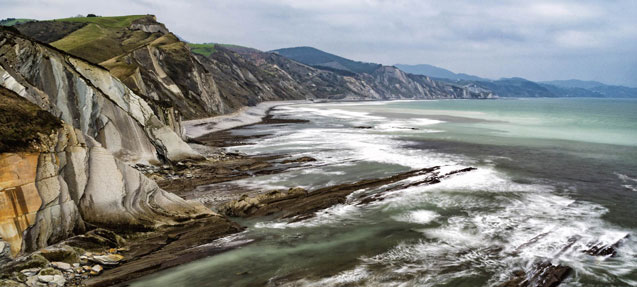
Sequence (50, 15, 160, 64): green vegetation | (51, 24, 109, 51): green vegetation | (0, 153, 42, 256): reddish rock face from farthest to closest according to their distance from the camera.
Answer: (51, 24, 109, 51): green vegetation < (50, 15, 160, 64): green vegetation < (0, 153, 42, 256): reddish rock face

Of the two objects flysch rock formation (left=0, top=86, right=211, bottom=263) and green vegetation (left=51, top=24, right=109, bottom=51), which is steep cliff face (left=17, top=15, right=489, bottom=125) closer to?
green vegetation (left=51, top=24, right=109, bottom=51)

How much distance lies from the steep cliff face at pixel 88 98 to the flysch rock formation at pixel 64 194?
914 centimetres

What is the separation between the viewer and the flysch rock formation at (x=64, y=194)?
30.1 feet

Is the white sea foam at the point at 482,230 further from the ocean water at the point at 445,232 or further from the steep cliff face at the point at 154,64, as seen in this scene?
the steep cliff face at the point at 154,64

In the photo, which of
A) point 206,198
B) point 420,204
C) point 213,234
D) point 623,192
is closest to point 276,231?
point 213,234

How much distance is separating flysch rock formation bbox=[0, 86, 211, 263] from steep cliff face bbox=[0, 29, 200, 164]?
9.14 m

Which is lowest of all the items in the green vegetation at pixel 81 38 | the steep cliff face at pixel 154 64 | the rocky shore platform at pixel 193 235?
the rocky shore platform at pixel 193 235

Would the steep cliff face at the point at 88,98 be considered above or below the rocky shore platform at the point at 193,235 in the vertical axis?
above

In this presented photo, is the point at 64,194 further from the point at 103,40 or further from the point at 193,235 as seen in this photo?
the point at 103,40

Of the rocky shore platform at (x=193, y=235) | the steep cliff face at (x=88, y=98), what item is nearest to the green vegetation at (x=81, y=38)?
the steep cliff face at (x=88, y=98)

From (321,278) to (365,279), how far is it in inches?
49.9

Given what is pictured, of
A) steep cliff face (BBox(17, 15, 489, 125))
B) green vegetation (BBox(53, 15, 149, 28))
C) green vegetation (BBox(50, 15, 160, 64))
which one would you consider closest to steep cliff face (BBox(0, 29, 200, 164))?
steep cliff face (BBox(17, 15, 489, 125))

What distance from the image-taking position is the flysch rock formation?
30.1 ft

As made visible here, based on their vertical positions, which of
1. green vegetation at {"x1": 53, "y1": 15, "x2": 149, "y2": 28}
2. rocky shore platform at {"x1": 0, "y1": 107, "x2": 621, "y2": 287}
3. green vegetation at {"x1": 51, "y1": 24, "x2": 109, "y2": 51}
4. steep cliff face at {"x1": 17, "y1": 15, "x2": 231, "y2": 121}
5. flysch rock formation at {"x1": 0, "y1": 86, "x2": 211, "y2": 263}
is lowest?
rocky shore platform at {"x1": 0, "y1": 107, "x2": 621, "y2": 287}
